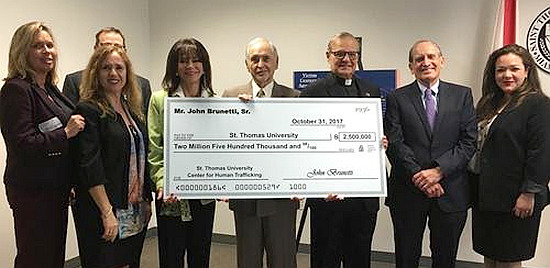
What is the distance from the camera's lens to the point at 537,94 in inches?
106

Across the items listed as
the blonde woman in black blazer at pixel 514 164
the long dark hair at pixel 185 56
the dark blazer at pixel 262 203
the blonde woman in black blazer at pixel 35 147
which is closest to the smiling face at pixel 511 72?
the blonde woman in black blazer at pixel 514 164

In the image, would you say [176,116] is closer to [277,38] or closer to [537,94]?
[537,94]

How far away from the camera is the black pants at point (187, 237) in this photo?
259cm

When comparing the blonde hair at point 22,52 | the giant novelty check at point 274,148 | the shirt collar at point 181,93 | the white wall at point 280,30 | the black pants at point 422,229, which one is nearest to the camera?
the blonde hair at point 22,52

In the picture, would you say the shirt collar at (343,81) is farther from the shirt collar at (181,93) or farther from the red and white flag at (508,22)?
the red and white flag at (508,22)

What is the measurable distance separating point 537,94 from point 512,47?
12.3 inches

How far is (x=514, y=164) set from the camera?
2.69 meters

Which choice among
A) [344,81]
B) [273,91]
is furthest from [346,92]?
[273,91]

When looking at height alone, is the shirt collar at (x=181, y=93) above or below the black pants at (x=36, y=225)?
above

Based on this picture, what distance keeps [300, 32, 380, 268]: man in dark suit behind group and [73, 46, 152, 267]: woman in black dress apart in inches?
39.6

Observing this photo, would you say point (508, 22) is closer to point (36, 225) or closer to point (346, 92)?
point (346, 92)

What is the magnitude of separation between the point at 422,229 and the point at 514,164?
609 millimetres

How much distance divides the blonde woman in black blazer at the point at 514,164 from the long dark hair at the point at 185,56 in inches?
62.8

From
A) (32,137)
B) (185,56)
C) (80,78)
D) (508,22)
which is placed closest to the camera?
(32,137)
